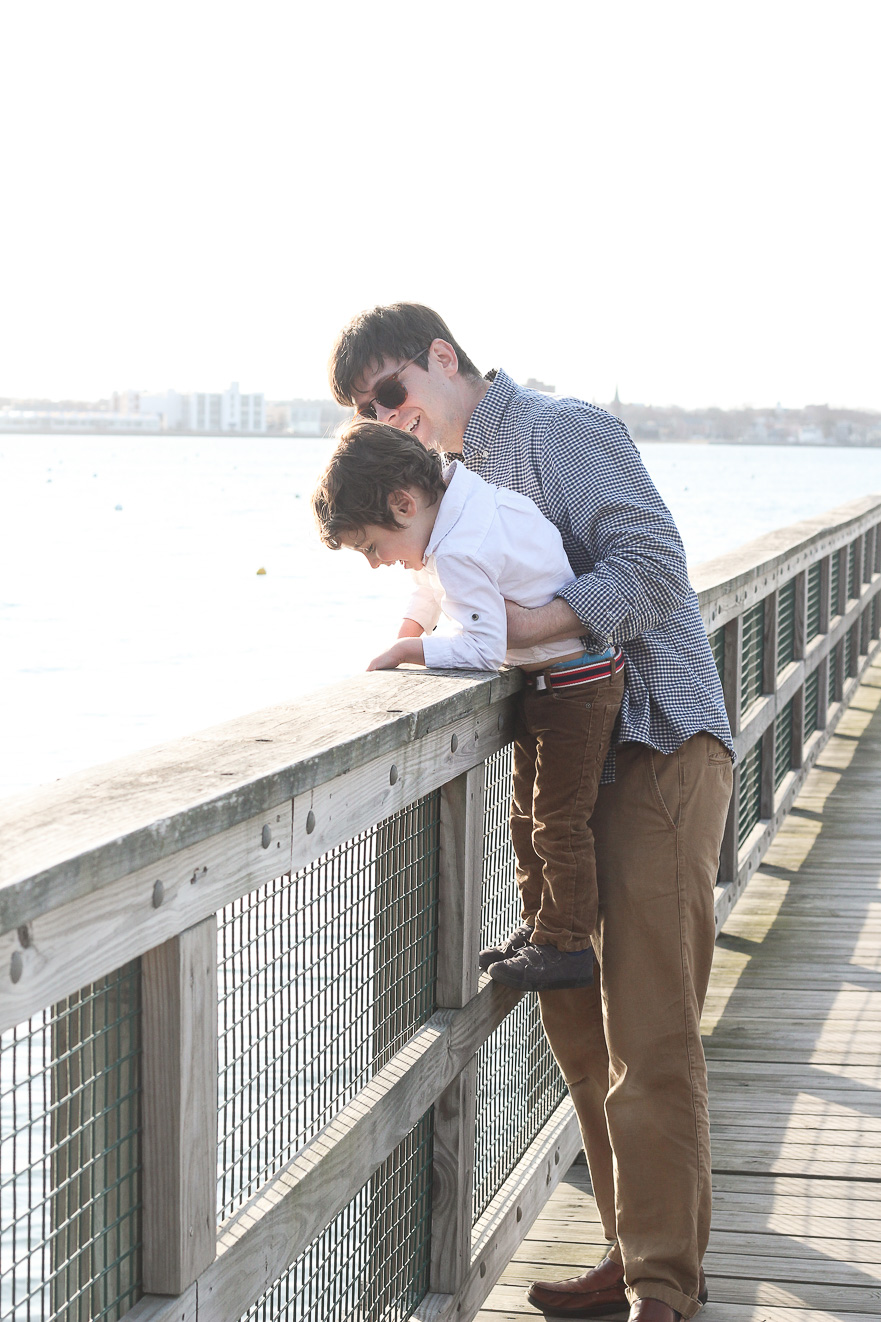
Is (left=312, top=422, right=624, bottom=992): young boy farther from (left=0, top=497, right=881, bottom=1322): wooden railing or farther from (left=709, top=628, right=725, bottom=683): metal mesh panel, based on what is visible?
(left=709, top=628, right=725, bottom=683): metal mesh panel

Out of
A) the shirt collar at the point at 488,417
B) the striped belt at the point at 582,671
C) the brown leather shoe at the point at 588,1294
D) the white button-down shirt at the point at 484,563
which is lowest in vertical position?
the brown leather shoe at the point at 588,1294

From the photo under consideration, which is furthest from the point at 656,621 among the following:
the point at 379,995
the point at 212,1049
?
the point at 212,1049

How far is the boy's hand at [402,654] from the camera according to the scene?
2195 millimetres

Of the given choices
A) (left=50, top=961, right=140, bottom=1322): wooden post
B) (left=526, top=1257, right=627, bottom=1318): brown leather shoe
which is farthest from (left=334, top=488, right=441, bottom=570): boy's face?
(left=526, top=1257, right=627, bottom=1318): brown leather shoe

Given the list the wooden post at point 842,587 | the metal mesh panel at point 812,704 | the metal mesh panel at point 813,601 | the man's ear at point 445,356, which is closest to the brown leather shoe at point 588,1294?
the man's ear at point 445,356

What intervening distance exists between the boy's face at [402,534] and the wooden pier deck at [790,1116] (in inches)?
54.2

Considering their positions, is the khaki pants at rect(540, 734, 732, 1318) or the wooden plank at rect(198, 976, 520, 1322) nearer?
the wooden plank at rect(198, 976, 520, 1322)

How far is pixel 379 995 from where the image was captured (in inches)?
77.2

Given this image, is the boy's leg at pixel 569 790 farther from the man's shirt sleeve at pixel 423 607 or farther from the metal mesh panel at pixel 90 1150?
the metal mesh panel at pixel 90 1150

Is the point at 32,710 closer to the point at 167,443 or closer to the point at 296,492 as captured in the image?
the point at 296,492

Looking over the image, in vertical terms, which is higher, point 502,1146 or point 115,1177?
point 115,1177

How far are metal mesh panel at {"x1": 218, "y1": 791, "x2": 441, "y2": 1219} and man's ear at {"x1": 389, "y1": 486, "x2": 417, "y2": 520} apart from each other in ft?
1.32

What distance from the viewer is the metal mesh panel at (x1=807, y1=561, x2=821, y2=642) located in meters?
6.29

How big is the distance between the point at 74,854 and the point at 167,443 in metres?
200
